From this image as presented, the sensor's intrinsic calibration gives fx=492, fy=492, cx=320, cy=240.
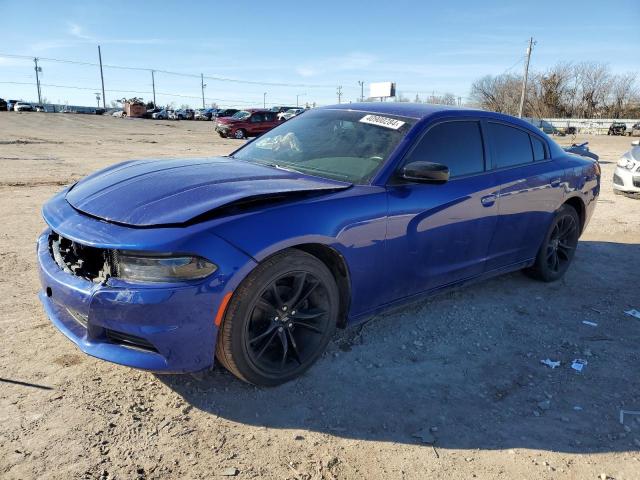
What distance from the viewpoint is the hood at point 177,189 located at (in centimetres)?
258

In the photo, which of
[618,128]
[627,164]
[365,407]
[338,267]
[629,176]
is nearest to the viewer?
[365,407]

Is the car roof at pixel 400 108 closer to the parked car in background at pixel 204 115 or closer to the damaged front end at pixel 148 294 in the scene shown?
the damaged front end at pixel 148 294

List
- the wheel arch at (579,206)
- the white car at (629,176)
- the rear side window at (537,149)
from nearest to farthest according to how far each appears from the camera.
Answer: the rear side window at (537,149), the wheel arch at (579,206), the white car at (629,176)

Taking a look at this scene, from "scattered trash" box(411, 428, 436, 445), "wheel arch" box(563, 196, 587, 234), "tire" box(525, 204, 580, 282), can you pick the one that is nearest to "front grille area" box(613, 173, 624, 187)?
"wheel arch" box(563, 196, 587, 234)

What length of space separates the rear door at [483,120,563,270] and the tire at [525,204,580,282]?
0.47 ft

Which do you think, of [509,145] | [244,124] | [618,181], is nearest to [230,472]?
[509,145]

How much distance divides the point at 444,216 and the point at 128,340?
2.21 meters

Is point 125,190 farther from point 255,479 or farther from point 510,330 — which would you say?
point 510,330

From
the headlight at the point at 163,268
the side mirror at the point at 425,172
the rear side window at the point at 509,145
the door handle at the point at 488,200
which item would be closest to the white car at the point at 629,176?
the rear side window at the point at 509,145

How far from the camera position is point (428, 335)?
365cm

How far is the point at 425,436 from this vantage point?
2580 mm

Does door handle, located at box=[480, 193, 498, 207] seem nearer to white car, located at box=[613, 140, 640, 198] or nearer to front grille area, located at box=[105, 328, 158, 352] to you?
front grille area, located at box=[105, 328, 158, 352]

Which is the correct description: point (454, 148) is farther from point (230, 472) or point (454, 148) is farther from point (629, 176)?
point (629, 176)

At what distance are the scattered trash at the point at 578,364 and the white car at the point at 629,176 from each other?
8.24 meters
